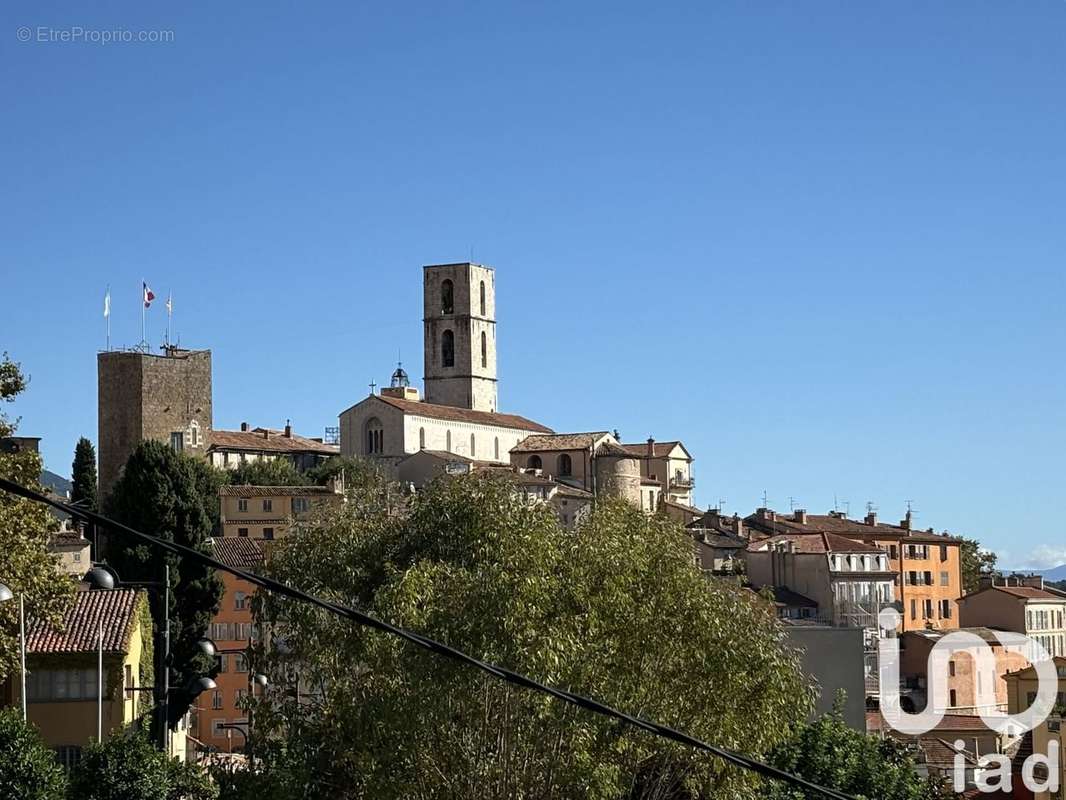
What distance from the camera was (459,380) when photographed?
6112 inches

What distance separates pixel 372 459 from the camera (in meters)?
123

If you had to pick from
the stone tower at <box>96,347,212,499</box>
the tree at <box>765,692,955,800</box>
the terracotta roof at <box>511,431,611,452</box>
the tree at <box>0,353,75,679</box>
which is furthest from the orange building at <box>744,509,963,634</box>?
the tree at <box>0,353,75,679</box>

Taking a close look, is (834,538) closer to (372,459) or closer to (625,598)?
(372,459)

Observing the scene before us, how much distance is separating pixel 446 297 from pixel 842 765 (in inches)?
4944

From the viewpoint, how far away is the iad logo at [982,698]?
4400cm

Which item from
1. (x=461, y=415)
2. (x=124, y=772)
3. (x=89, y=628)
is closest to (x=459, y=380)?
(x=461, y=415)

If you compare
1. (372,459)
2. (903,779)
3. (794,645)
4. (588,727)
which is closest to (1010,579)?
(372,459)

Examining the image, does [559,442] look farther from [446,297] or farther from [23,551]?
[23,551]

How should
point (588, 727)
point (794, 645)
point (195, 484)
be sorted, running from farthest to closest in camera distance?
point (195, 484)
point (794, 645)
point (588, 727)

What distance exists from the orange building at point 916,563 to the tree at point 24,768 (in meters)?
75.6

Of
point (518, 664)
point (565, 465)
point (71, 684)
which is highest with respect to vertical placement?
point (565, 465)

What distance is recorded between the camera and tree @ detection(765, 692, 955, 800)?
34500 millimetres

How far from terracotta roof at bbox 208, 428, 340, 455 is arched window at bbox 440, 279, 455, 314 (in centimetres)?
2864

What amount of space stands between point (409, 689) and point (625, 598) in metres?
4.32
